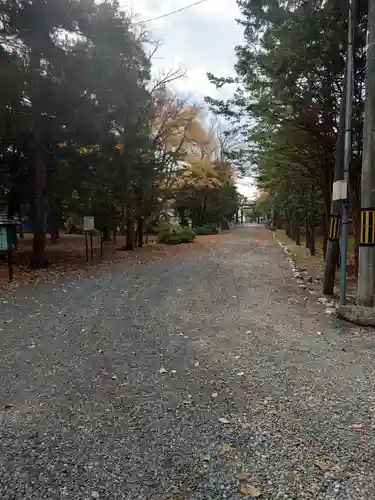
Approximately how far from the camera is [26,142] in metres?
10.1

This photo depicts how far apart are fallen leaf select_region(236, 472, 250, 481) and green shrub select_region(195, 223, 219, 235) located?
89.4 feet

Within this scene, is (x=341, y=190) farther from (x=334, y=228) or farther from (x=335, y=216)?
(x=334, y=228)

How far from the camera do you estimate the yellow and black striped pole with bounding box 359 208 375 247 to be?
502 centimetres

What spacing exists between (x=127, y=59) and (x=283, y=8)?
512 cm

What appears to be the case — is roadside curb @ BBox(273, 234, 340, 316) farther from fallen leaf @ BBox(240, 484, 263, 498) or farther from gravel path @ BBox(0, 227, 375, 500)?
fallen leaf @ BBox(240, 484, 263, 498)

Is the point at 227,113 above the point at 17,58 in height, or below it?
below

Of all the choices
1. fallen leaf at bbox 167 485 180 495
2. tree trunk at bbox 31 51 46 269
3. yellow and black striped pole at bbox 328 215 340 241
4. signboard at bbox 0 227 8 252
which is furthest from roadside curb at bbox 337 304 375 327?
tree trunk at bbox 31 51 46 269

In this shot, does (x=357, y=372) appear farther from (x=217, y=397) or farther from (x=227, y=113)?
(x=227, y=113)

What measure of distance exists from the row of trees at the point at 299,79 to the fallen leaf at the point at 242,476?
5904 millimetres

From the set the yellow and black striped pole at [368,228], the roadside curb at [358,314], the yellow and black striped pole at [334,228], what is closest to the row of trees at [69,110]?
the yellow and black striped pole at [334,228]

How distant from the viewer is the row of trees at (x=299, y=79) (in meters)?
5.98

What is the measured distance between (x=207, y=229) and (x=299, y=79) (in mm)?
23468

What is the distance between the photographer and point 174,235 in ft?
65.9

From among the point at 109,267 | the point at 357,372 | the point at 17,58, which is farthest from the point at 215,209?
the point at 357,372
